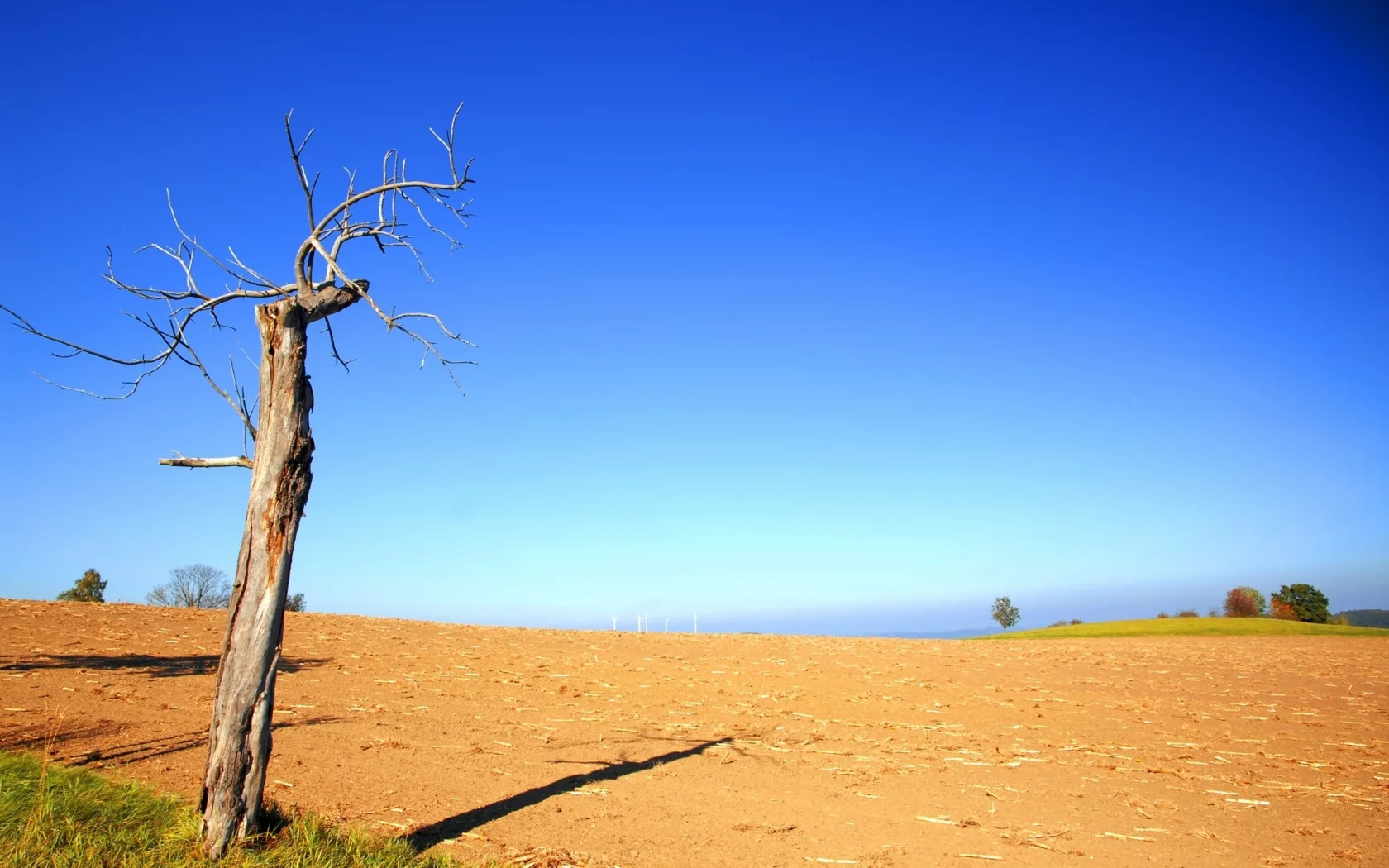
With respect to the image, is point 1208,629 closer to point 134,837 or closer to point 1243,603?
point 1243,603

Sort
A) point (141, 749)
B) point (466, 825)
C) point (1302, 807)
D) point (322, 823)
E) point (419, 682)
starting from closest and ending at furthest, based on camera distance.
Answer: point (322, 823)
point (466, 825)
point (141, 749)
point (1302, 807)
point (419, 682)

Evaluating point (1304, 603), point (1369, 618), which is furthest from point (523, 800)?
point (1369, 618)

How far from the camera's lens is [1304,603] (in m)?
63.1

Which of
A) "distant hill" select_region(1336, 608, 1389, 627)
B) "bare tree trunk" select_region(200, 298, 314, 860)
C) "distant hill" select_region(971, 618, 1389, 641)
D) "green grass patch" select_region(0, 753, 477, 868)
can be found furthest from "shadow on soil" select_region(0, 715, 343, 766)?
"distant hill" select_region(1336, 608, 1389, 627)

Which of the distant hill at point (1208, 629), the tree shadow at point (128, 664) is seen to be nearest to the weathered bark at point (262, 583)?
the tree shadow at point (128, 664)

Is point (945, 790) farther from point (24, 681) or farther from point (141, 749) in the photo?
point (24, 681)

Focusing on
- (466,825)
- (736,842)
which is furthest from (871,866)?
(466,825)

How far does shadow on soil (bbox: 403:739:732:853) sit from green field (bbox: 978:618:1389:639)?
34987 millimetres

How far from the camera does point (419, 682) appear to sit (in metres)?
13.8

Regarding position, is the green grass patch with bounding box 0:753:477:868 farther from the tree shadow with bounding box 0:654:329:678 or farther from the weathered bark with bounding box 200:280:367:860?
the tree shadow with bounding box 0:654:329:678

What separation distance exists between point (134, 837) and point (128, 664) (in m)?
8.74

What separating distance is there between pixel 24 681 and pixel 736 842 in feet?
34.0

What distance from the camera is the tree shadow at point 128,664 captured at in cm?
1206

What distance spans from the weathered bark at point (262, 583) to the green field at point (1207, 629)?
132 ft
